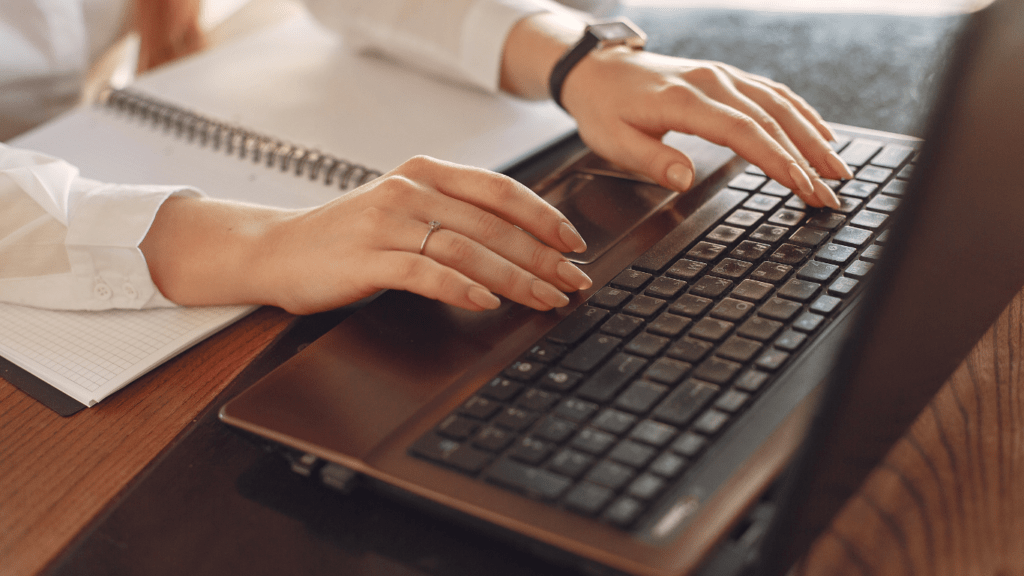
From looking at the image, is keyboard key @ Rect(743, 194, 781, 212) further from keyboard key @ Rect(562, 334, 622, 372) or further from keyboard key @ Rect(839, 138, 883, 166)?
keyboard key @ Rect(562, 334, 622, 372)

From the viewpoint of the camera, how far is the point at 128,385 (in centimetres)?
48

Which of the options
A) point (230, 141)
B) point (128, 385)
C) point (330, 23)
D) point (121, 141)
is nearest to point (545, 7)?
point (330, 23)

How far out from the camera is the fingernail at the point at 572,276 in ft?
1.53

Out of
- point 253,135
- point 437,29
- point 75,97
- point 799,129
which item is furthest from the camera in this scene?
point 75,97

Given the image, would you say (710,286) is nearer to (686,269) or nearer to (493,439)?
(686,269)

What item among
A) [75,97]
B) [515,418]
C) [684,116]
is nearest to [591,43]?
[684,116]

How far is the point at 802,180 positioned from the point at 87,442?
49 centimetres

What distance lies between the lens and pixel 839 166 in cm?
55

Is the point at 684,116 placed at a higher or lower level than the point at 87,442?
higher

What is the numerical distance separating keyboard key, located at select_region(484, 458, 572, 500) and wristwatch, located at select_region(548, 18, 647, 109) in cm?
47

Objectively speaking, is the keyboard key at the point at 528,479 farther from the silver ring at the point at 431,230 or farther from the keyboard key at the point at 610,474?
the silver ring at the point at 431,230

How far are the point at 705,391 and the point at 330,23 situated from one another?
0.73 metres

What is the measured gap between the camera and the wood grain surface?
0.38 metres

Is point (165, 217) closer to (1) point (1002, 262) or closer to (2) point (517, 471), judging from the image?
(2) point (517, 471)
